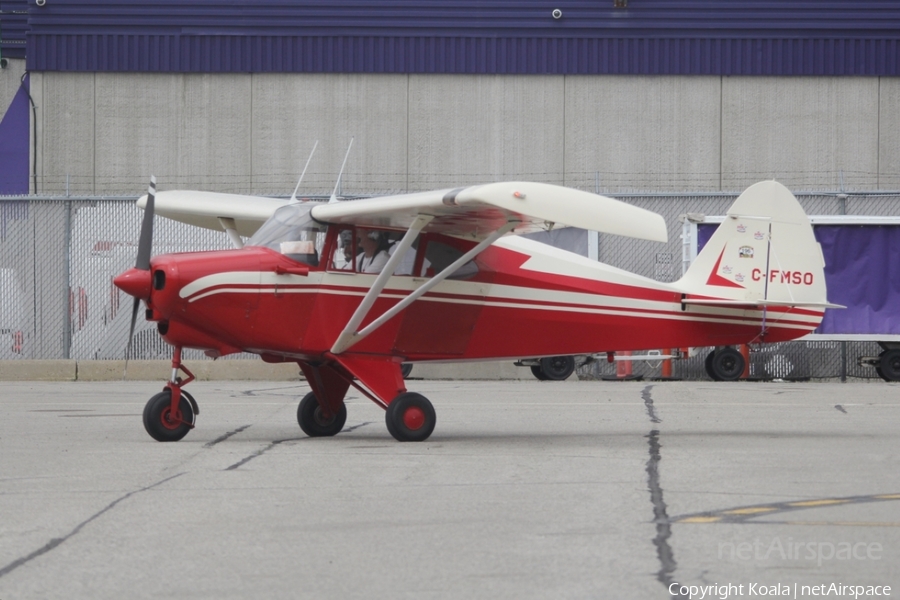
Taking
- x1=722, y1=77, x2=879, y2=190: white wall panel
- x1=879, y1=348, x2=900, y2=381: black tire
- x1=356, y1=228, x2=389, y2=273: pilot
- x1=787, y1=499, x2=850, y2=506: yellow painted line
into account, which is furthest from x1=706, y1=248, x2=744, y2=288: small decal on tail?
x1=722, y1=77, x2=879, y2=190: white wall panel

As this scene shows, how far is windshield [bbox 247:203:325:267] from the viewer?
33.2 ft

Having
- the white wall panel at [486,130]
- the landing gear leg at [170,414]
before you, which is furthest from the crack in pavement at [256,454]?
the white wall panel at [486,130]

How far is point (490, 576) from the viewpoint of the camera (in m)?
5.00

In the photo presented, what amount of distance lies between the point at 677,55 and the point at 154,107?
1286cm

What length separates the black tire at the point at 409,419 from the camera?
990 centimetres

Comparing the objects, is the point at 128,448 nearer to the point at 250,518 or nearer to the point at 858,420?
the point at 250,518

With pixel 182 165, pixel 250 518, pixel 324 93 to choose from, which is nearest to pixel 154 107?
pixel 182 165

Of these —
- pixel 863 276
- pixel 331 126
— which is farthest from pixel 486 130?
pixel 863 276

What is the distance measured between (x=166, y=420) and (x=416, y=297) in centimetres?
238

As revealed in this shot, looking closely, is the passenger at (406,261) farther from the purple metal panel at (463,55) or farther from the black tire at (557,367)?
the purple metal panel at (463,55)

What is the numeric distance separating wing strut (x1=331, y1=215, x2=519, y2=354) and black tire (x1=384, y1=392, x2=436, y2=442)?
2.14ft

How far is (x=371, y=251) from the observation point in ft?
33.9

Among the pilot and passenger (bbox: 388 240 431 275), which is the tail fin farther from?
the pilot

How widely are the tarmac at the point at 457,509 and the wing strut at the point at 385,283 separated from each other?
932 mm
